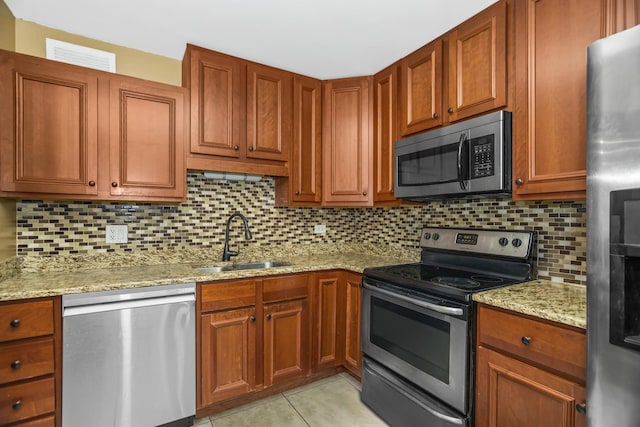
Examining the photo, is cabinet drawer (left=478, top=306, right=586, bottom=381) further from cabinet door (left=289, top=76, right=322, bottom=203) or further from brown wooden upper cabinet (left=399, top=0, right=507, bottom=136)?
cabinet door (left=289, top=76, right=322, bottom=203)

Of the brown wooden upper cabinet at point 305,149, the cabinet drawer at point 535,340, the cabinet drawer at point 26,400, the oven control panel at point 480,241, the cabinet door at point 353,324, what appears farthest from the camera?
the brown wooden upper cabinet at point 305,149

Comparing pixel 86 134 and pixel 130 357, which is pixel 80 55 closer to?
pixel 86 134

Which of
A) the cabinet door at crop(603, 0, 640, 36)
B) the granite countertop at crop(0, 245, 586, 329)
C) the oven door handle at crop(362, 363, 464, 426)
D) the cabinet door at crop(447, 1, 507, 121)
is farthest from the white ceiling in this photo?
the oven door handle at crop(362, 363, 464, 426)

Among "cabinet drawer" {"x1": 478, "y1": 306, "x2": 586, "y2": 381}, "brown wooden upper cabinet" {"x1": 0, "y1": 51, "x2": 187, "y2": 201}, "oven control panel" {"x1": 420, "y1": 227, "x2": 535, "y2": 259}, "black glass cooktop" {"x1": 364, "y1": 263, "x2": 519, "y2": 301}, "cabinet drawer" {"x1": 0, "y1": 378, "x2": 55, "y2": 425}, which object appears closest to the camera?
"cabinet drawer" {"x1": 478, "y1": 306, "x2": 586, "y2": 381}

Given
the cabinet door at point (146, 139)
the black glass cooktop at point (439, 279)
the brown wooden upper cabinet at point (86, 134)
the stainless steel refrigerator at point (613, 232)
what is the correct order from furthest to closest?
the cabinet door at point (146, 139) < the brown wooden upper cabinet at point (86, 134) < the black glass cooktop at point (439, 279) < the stainless steel refrigerator at point (613, 232)

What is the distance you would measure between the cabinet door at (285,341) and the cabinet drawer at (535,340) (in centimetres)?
118

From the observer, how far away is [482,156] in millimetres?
1704

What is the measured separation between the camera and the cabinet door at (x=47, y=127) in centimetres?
167

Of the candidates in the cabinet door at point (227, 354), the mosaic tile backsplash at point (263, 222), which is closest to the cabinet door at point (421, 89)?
the mosaic tile backsplash at point (263, 222)

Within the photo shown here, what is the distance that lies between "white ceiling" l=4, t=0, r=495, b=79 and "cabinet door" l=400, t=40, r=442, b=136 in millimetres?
88

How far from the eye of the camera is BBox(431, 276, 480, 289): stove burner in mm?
1639

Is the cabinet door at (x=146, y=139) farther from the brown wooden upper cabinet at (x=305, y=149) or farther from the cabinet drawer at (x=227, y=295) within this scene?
the brown wooden upper cabinet at (x=305, y=149)

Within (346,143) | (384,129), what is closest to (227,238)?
(346,143)

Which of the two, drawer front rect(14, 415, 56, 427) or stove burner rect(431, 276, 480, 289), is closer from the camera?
drawer front rect(14, 415, 56, 427)
